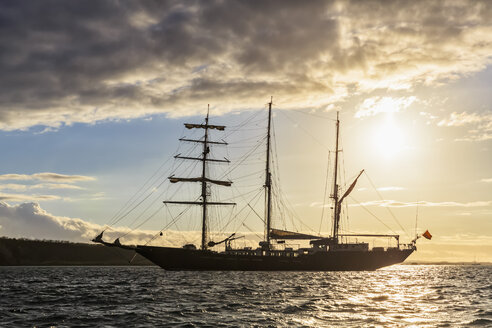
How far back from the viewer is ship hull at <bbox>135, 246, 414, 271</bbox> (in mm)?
98062

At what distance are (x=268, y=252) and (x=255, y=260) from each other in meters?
5.70

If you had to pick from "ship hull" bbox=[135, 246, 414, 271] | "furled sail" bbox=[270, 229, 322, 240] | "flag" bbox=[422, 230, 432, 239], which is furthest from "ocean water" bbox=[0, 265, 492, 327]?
"flag" bbox=[422, 230, 432, 239]

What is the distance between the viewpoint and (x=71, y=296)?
1694 inches

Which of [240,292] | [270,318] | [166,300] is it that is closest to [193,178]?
[240,292]

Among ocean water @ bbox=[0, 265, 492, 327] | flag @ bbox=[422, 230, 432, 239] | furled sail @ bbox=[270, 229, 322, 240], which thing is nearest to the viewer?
ocean water @ bbox=[0, 265, 492, 327]

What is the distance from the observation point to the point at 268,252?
107438 millimetres

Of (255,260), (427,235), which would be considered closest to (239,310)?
(255,260)

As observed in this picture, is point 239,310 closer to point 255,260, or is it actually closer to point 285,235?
point 255,260

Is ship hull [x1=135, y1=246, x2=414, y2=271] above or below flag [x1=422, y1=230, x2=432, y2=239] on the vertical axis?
below

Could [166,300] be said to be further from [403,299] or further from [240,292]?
[403,299]

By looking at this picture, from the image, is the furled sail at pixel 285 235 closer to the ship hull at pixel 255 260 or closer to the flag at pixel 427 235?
the ship hull at pixel 255 260

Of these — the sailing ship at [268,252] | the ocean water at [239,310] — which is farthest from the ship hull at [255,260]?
the ocean water at [239,310]

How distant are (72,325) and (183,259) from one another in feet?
→ 236

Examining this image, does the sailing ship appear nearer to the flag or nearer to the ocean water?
the flag
